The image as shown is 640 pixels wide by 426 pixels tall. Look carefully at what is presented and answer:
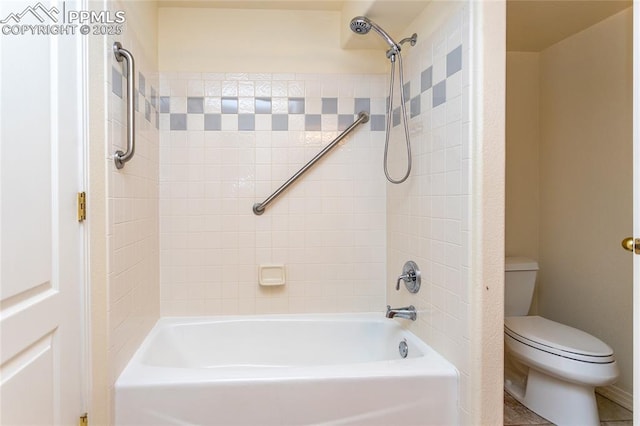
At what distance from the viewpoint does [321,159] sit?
2.06 metres

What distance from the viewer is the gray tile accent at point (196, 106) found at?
1996 mm

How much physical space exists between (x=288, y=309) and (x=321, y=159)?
0.88 m

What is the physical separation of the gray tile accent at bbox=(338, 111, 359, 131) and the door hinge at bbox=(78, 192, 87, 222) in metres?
1.33

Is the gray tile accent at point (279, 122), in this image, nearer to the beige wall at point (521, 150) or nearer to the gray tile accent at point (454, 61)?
the gray tile accent at point (454, 61)

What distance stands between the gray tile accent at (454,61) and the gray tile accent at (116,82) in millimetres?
1262

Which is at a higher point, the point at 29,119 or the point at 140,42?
the point at 140,42

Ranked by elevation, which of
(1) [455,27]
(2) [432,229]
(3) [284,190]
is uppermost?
(1) [455,27]

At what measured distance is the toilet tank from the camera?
A: 2.25 metres

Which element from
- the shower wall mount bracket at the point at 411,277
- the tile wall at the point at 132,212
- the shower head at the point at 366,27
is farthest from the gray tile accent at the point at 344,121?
the tile wall at the point at 132,212

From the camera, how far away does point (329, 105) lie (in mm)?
2059

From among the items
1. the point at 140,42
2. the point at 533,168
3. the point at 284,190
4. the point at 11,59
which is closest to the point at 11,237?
the point at 11,59

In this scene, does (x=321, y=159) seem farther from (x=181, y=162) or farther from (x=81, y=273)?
(x=81, y=273)

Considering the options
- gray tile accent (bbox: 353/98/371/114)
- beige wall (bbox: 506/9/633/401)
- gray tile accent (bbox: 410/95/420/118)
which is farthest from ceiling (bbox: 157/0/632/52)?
gray tile accent (bbox: 410/95/420/118)

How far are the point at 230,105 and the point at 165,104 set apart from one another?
351 mm
